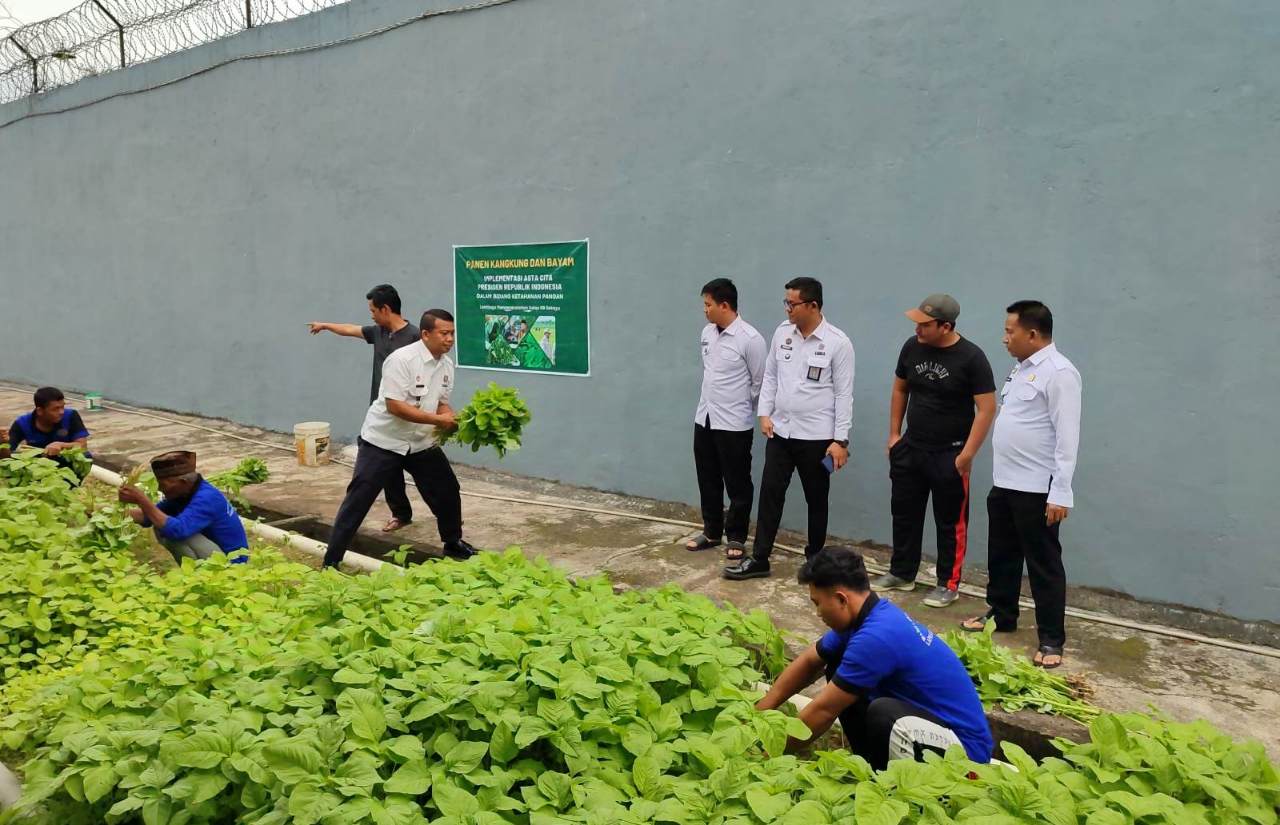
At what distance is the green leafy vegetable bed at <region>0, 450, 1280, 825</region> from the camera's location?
93.2 inches

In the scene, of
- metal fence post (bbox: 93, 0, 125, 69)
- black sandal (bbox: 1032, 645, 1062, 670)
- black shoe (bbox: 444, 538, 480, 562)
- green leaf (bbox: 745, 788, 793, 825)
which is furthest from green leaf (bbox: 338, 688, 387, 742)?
metal fence post (bbox: 93, 0, 125, 69)

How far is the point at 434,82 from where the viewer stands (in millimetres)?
8453

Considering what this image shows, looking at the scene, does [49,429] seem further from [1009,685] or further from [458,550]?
[1009,685]

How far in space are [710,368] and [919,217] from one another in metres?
1.58

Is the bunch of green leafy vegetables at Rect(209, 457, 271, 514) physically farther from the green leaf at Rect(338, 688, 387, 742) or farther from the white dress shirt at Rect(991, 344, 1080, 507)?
the white dress shirt at Rect(991, 344, 1080, 507)

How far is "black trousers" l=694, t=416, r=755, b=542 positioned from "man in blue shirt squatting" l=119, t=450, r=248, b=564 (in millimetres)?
2815

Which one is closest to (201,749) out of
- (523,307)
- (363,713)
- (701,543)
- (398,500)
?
(363,713)

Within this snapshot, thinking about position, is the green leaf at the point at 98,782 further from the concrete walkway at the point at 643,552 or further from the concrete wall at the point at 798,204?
the concrete wall at the point at 798,204

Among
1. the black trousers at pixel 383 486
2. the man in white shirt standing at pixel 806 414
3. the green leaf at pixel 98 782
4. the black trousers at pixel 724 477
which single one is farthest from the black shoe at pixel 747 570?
the green leaf at pixel 98 782

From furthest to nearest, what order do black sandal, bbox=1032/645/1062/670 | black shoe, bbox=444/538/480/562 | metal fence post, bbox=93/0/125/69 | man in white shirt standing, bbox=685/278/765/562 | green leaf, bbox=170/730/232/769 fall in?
1. metal fence post, bbox=93/0/125/69
2. black shoe, bbox=444/538/480/562
3. man in white shirt standing, bbox=685/278/765/562
4. black sandal, bbox=1032/645/1062/670
5. green leaf, bbox=170/730/232/769

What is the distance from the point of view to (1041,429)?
14.5ft

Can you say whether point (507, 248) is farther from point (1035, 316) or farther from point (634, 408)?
point (1035, 316)

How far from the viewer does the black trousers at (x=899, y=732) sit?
9.29 feet

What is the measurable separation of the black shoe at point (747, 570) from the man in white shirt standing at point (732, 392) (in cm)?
26
